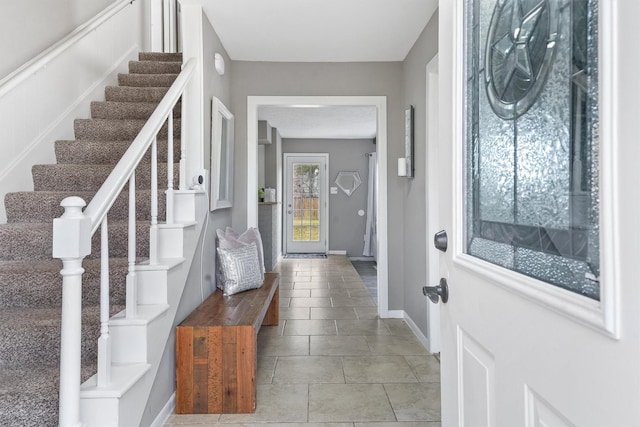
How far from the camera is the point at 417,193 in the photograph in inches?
126

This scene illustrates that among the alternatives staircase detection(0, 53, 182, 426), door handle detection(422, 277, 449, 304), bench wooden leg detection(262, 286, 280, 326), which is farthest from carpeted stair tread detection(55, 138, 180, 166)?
door handle detection(422, 277, 449, 304)

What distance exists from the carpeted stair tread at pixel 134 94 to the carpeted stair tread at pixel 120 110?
188mm

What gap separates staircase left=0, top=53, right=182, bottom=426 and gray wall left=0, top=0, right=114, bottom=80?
0.53 m

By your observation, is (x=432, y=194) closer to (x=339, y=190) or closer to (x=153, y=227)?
(x=153, y=227)

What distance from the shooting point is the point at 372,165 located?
809 cm

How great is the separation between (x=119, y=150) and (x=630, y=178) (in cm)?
287

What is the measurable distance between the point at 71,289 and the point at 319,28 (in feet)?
8.39

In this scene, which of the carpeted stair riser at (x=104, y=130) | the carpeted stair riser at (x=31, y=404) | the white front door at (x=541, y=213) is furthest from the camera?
the carpeted stair riser at (x=104, y=130)

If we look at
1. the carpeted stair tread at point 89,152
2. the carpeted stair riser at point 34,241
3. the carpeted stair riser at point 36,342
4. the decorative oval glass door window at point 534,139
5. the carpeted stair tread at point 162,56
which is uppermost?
the carpeted stair tread at point 162,56

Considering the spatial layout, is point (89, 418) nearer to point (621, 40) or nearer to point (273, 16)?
point (621, 40)

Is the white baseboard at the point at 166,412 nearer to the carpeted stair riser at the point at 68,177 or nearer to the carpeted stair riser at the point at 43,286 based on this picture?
the carpeted stair riser at the point at 43,286

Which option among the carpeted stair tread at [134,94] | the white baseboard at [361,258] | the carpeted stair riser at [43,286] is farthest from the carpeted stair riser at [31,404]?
the white baseboard at [361,258]

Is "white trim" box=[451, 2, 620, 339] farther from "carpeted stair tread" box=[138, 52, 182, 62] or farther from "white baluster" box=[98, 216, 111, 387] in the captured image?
"carpeted stair tread" box=[138, 52, 182, 62]

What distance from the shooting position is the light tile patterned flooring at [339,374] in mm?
1996
